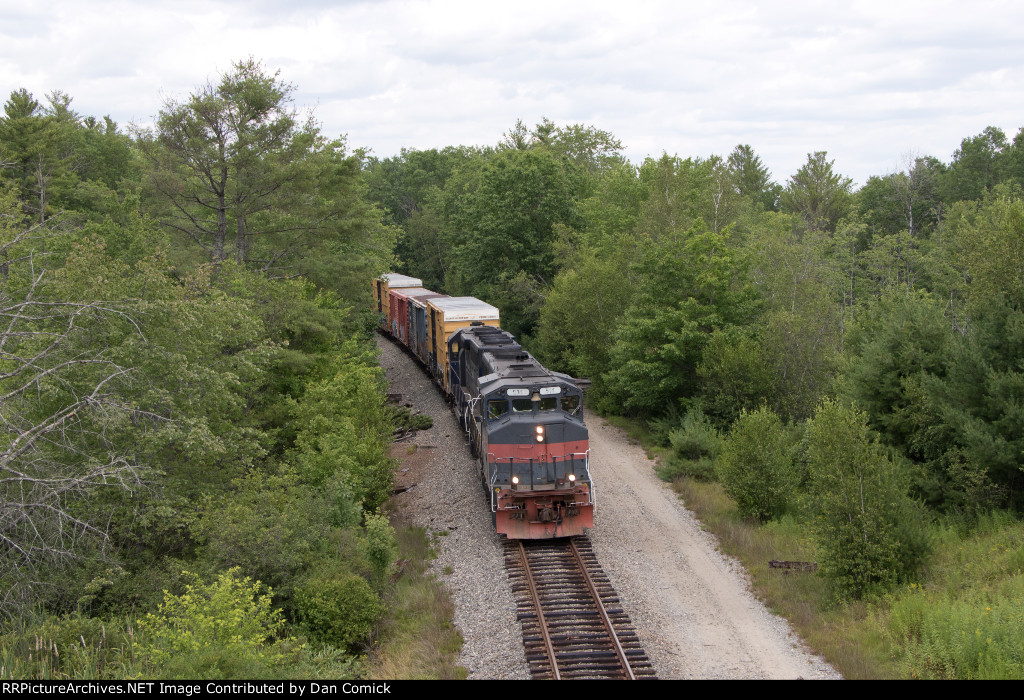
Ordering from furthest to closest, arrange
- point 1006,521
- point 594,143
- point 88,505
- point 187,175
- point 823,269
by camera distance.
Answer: point 594,143
point 823,269
point 187,175
point 1006,521
point 88,505

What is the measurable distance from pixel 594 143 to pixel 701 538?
58.4 metres

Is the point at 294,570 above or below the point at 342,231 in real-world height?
below

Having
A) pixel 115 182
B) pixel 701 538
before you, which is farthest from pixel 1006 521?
pixel 115 182

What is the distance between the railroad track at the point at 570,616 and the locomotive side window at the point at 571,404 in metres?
3.21

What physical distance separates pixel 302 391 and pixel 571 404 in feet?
33.5

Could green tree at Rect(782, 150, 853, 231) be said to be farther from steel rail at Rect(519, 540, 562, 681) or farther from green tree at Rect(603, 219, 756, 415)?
steel rail at Rect(519, 540, 562, 681)

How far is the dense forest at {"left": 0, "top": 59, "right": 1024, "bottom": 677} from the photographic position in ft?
38.3

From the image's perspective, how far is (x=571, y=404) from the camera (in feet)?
58.2

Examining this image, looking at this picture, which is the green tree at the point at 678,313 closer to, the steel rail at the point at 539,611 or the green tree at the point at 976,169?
the steel rail at the point at 539,611

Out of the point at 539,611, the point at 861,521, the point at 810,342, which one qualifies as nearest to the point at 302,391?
the point at 539,611

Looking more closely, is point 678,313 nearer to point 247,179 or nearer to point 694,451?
point 694,451

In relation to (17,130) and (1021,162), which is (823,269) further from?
(17,130)

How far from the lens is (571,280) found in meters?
35.5

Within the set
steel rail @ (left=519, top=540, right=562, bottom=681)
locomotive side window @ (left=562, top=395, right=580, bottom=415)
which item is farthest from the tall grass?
locomotive side window @ (left=562, top=395, right=580, bottom=415)
